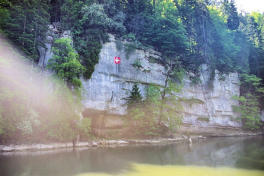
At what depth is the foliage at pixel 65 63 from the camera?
17891 mm

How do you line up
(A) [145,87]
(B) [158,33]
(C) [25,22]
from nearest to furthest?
1. (C) [25,22]
2. (A) [145,87]
3. (B) [158,33]

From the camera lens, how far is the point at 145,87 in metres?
25.0

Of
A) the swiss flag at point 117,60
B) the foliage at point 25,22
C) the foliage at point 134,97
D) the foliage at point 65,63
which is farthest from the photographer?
the swiss flag at point 117,60

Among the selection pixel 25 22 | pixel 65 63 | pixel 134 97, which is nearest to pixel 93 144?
pixel 134 97

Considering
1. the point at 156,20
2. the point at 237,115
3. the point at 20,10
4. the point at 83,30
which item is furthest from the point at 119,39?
the point at 237,115

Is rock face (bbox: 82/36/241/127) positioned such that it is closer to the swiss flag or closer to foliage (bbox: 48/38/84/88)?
the swiss flag

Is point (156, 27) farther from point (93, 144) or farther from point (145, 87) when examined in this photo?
point (93, 144)

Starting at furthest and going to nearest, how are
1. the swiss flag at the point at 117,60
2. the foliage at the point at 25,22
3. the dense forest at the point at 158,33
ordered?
the swiss flag at the point at 117,60 < the dense forest at the point at 158,33 < the foliage at the point at 25,22

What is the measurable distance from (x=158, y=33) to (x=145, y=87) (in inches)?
314

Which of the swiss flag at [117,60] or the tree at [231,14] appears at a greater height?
the tree at [231,14]

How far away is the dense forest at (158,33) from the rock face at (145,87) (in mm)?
1172

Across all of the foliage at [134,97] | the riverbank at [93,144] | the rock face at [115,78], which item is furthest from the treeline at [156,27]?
the riverbank at [93,144]

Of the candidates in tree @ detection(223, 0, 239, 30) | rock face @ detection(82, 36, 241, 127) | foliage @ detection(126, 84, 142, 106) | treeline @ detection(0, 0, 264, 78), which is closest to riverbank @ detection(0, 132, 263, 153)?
rock face @ detection(82, 36, 241, 127)

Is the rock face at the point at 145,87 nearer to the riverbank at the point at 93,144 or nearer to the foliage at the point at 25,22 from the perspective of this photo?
the riverbank at the point at 93,144
